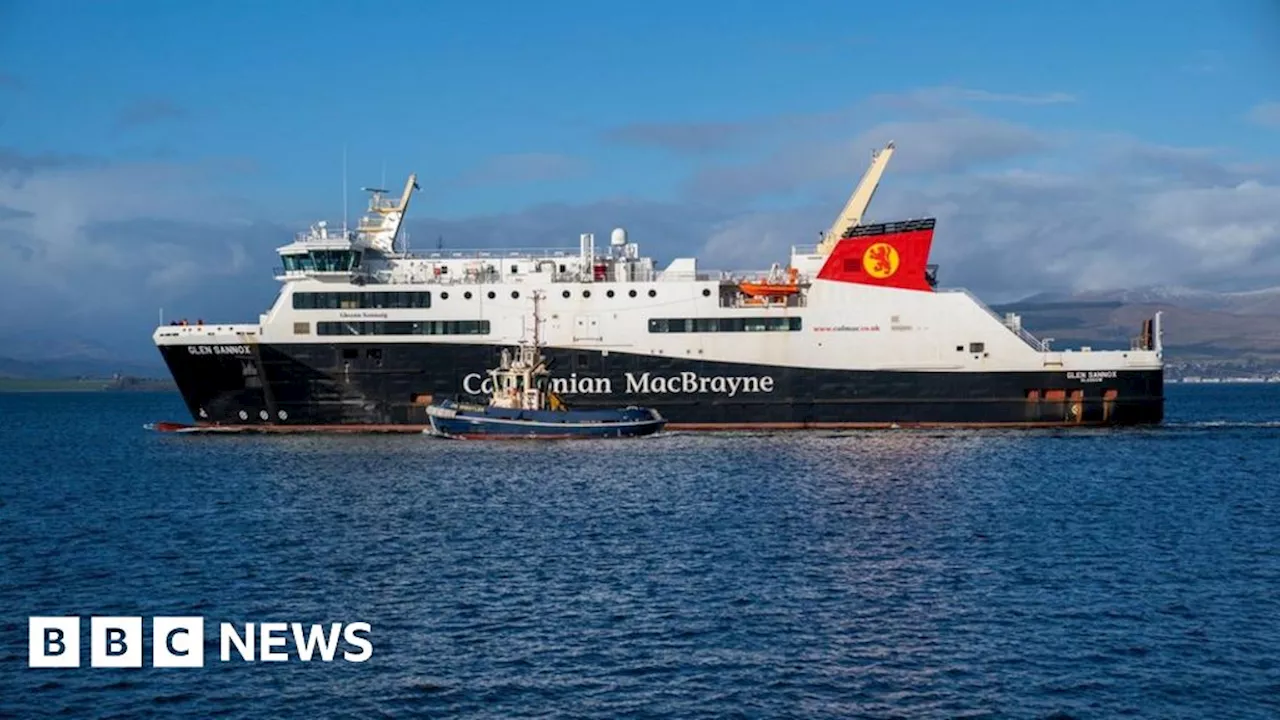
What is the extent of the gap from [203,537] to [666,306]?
30.0m

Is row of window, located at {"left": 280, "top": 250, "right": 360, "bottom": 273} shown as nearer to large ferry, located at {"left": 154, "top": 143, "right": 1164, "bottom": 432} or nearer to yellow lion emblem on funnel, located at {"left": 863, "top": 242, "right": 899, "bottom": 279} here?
large ferry, located at {"left": 154, "top": 143, "right": 1164, "bottom": 432}

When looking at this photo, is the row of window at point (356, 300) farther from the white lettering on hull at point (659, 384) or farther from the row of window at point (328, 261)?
the white lettering on hull at point (659, 384)

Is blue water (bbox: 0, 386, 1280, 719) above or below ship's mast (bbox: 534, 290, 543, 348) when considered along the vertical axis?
below

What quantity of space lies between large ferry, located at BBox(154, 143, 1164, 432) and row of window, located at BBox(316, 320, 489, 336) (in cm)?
6

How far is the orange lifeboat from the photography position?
60281mm

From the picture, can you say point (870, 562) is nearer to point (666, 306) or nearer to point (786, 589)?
point (786, 589)

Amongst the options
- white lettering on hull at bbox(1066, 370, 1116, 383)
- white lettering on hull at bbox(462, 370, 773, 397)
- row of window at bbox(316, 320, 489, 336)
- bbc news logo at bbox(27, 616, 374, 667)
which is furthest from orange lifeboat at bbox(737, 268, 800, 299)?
bbc news logo at bbox(27, 616, 374, 667)

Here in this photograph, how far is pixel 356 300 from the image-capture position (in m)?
61.0

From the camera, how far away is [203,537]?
110 ft

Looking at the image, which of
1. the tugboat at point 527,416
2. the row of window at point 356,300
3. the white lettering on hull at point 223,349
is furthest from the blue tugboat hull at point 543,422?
the white lettering on hull at point 223,349

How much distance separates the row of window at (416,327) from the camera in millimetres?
60469

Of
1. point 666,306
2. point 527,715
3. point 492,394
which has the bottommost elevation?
point 527,715

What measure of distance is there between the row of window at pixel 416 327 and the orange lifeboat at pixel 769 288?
11.8 m

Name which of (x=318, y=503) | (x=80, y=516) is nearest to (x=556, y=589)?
(x=318, y=503)
